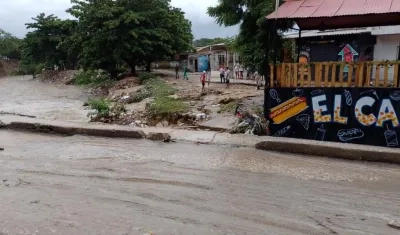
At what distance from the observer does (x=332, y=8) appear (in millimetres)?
7609

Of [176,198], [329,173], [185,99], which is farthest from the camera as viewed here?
[185,99]

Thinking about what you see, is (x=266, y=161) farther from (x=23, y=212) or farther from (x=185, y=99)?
(x=185, y=99)

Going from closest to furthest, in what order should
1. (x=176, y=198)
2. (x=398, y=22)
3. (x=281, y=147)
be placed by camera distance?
(x=176, y=198), (x=281, y=147), (x=398, y=22)

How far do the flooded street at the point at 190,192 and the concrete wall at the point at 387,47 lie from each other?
15.3 m

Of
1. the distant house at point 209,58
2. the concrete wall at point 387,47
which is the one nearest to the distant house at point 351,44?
the concrete wall at point 387,47

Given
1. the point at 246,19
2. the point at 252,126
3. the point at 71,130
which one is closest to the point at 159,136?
the point at 252,126

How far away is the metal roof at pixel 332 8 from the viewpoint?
7.00 m

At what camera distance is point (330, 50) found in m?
19.8

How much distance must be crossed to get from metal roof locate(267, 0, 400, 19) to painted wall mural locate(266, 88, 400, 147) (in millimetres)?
1522

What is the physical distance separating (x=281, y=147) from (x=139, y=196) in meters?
3.28

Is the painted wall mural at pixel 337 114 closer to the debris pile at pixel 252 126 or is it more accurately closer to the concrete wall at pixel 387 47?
the debris pile at pixel 252 126

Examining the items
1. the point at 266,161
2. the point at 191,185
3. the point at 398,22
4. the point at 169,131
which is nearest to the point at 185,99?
the point at 169,131

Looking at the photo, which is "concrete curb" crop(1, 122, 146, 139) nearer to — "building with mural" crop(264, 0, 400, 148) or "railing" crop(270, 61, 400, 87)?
"building with mural" crop(264, 0, 400, 148)

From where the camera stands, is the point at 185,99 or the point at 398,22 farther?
the point at 185,99
